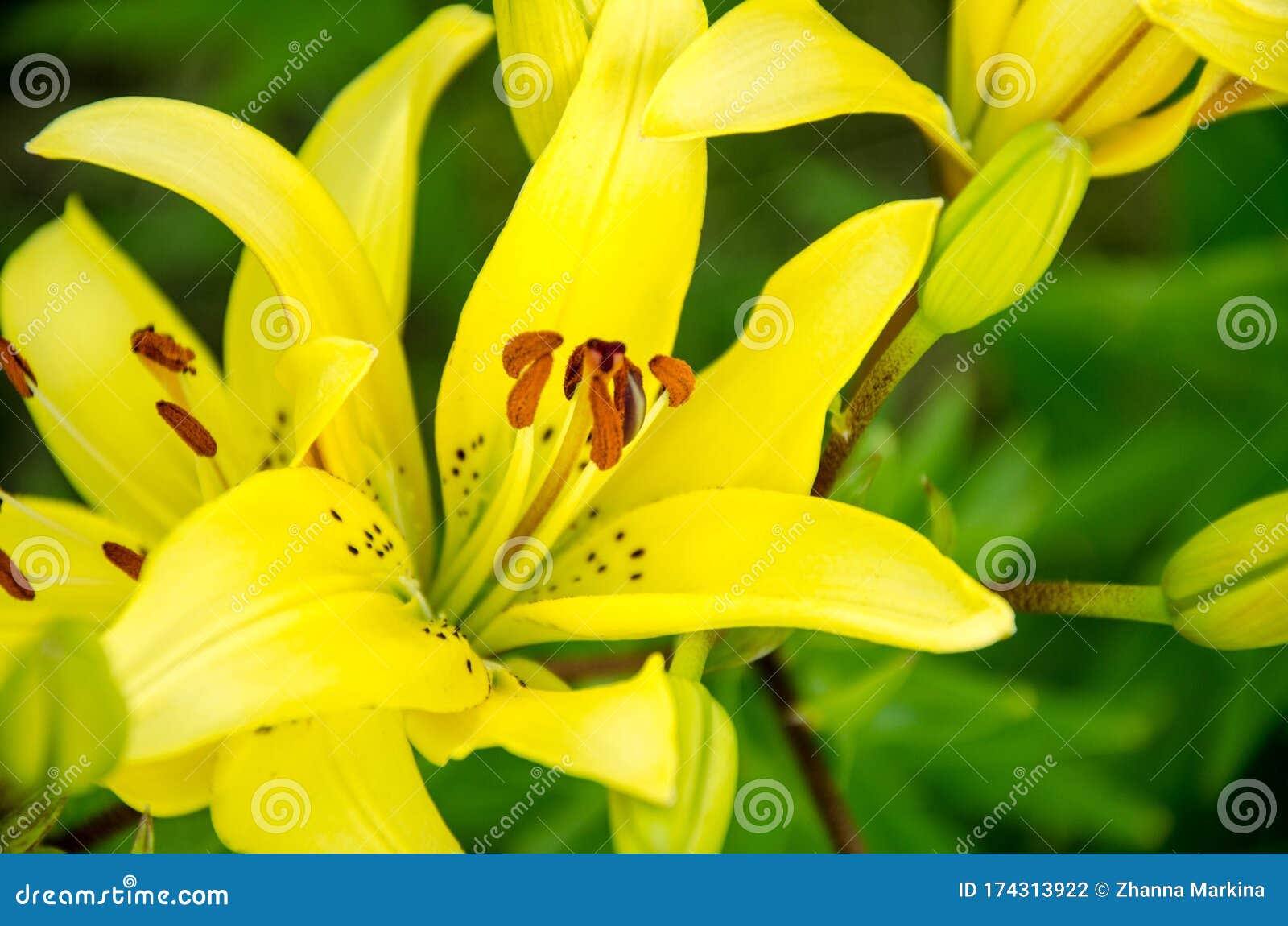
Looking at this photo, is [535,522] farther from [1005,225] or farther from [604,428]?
[1005,225]

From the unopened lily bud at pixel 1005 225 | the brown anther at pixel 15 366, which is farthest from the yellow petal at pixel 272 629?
the unopened lily bud at pixel 1005 225

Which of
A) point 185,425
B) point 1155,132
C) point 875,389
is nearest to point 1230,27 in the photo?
point 1155,132

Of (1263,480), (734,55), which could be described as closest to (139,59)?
(734,55)

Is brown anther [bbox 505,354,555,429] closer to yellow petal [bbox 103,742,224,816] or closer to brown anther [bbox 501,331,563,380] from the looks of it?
brown anther [bbox 501,331,563,380]

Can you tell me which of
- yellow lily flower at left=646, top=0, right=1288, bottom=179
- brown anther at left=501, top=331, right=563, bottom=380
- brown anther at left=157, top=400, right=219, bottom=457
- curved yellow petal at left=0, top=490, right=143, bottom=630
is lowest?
curved yellow petal at left=0, top=490, right=143, bottom=630

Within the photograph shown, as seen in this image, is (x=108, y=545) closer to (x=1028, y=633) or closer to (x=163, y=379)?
(x=163, y=379)

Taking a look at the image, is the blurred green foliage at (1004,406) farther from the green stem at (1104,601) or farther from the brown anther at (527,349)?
the brown anther at (527,349)

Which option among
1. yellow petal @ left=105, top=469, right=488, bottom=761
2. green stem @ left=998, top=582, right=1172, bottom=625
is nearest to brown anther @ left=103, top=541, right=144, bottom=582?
yellow petal @ left=105, top=469, right=488, bottom=761
